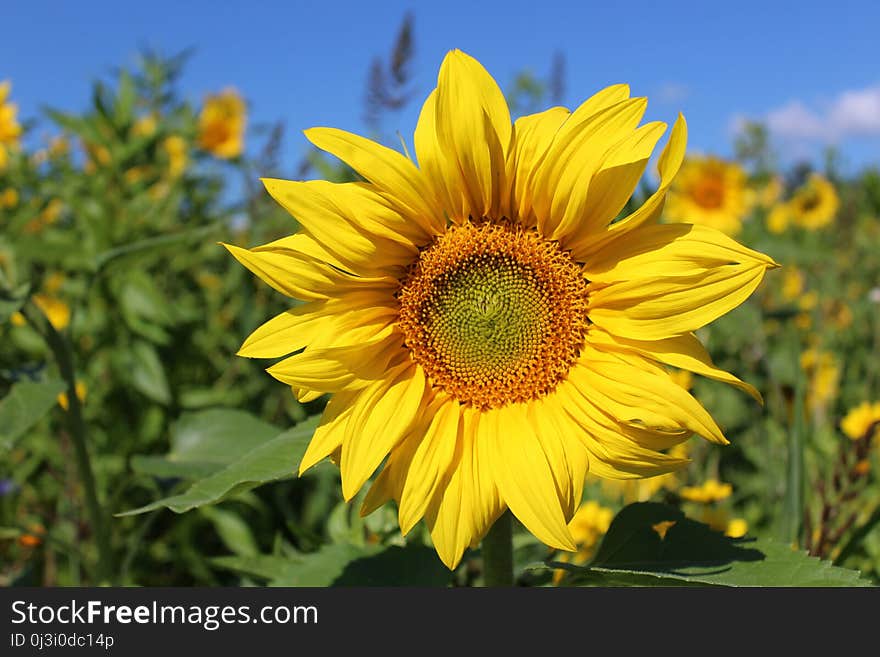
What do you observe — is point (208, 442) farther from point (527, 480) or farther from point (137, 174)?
point (137, 174)

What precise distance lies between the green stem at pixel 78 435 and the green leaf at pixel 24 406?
0.55 ft

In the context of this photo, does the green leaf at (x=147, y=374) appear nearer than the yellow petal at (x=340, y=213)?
No

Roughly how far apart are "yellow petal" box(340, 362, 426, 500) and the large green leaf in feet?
1.67

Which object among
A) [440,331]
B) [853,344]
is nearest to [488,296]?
[440,331]

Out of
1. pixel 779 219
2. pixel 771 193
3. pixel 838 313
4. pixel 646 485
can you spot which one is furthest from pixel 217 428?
pixel 771 193

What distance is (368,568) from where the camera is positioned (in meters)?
1.62

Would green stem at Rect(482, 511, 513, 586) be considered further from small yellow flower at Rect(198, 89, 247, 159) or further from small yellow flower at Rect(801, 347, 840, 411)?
small yellow flower at Rect(198, 89, 247, 159)

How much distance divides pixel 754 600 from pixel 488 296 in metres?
0.70

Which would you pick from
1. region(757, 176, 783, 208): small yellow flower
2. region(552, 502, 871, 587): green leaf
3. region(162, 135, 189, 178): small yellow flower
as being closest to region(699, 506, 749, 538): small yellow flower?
region(552, 502, 871, 587): green leaf

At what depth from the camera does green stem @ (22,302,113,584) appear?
2041 mm

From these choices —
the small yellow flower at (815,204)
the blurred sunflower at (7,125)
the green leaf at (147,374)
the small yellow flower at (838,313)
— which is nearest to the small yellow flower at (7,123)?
the blurred sunflower at (7,125)

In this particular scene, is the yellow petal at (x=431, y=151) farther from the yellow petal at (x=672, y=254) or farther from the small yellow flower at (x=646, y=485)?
the small yellow flower at (x=646, y=485)

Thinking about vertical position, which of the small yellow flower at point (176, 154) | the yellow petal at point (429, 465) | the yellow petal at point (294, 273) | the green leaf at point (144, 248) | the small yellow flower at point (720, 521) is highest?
the small yellow flower at point (176, 154)

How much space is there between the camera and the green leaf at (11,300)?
Result: 1.77 m
